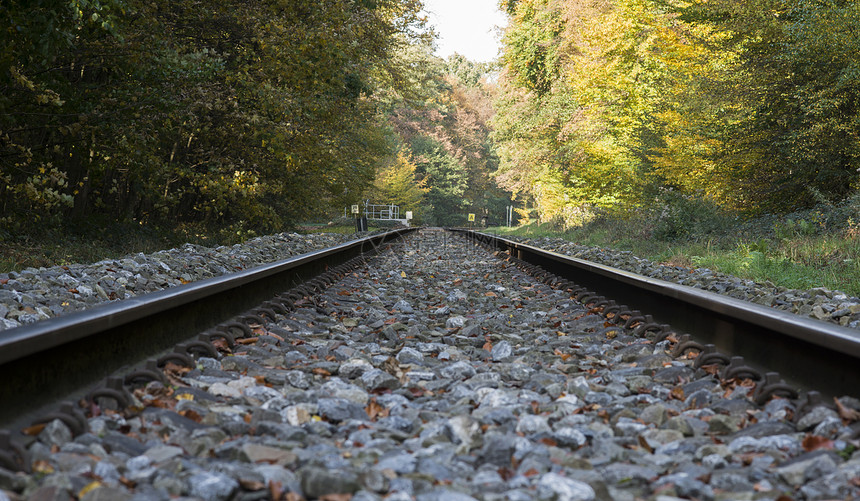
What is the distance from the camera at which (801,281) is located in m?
7.26

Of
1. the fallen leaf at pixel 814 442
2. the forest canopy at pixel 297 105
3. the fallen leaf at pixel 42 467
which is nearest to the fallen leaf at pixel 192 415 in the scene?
the fallen leaf at pixel 42 467

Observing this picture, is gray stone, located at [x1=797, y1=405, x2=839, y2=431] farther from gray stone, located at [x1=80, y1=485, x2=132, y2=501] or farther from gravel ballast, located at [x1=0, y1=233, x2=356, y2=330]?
gravel ballast, located at [x1=0, y1=233, x2=356, y2=330]

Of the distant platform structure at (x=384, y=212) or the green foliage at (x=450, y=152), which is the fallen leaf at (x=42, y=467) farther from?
the green foliage at (x=450, y=152)

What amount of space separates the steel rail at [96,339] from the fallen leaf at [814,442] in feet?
7.99

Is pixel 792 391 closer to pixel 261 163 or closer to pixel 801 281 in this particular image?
pixel 801 281

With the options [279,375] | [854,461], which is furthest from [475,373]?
[854,461]

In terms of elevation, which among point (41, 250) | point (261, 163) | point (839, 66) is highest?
point (839, 66)

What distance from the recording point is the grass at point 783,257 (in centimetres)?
729

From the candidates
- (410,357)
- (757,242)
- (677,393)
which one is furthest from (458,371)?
(757,242)

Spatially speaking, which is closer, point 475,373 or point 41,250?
point 475,373

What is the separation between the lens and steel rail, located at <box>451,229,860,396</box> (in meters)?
2.44

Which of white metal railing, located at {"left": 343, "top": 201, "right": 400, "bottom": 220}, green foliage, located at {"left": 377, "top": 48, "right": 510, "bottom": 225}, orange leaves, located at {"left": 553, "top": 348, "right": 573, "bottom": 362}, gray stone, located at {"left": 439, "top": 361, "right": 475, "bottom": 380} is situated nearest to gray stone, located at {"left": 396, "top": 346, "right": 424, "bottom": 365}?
gray stone, located at {"left": 439, "top": 361, "right": 475, "bottom": 380}

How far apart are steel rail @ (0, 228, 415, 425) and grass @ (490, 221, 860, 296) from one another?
607 centimetres

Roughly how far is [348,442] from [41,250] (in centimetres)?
822
